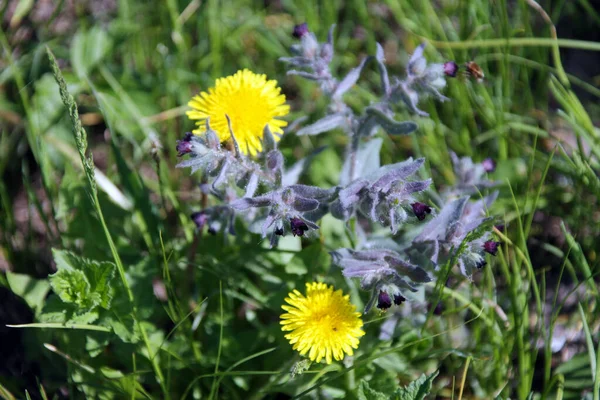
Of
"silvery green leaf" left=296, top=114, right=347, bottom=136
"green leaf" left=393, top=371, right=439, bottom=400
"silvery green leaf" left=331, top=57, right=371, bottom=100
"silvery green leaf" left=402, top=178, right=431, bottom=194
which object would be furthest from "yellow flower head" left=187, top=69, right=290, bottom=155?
"green leaf" left=393, top=371, right=439, bottom=400


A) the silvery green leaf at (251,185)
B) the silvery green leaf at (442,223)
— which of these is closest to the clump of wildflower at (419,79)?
the silvery green leaf at (442,223)

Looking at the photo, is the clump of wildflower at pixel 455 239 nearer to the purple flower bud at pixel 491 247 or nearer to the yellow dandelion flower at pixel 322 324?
the purple flower bud at pixel 491 247

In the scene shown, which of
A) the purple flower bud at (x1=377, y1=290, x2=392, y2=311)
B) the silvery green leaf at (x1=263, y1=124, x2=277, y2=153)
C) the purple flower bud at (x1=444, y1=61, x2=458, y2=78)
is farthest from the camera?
the purple flower bud at (x1=444, y1=61, x2=458, y2=78)

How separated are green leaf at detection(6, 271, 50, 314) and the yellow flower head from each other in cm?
113

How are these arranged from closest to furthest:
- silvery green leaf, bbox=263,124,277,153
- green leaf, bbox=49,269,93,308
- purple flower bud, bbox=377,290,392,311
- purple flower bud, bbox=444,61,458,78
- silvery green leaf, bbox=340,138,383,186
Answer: purple flower bud, bbox=377,290,392,311
green leaf, bbox=49,269,93,308
silvery green leaf, bbox=263,124,277,153
purple flower bud, bbox=444,61,458,78
silvery green leaf, bbox=340,138,383,186

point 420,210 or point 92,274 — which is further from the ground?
point 420,210

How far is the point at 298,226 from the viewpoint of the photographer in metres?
2.36

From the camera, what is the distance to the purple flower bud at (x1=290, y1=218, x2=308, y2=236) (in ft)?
7.73

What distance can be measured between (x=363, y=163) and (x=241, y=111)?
76cm

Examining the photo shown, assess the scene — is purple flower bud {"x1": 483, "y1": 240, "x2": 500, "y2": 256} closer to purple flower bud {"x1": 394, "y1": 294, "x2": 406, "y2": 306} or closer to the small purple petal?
the small purple petal

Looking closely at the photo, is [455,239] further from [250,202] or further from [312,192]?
[250,202]

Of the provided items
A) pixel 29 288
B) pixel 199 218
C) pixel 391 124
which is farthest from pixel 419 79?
pixel 29 288

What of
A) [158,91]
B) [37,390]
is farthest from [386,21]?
[37,390]

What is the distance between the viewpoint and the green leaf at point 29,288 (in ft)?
9.19
